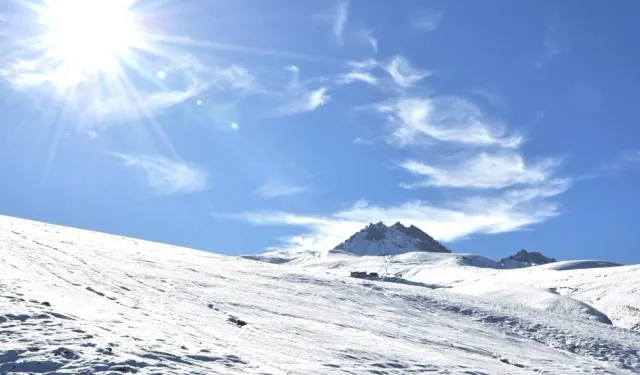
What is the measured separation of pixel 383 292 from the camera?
42938mm

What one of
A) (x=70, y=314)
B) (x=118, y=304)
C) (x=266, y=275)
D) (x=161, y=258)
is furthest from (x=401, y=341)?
(x=161, y=258)

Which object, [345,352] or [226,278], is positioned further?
[226,278]

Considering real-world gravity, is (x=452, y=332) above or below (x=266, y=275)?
below

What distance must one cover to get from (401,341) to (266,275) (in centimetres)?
2025

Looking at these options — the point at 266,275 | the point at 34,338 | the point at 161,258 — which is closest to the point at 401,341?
the point at 34,338

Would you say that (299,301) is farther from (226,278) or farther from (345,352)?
(345,352)

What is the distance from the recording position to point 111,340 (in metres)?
13.9

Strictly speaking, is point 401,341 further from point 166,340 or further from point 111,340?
point 111,340

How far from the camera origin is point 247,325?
22.1 m

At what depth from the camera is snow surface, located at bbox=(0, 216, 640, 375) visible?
44.7 feet

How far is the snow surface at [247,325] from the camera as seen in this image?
13.6m

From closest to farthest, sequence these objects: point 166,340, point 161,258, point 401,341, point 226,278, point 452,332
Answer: point 166,340 < point 401,341 < point 452,332 < point 226,278 < point 161,258

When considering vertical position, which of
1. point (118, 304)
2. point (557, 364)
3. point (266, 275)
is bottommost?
point (557, 364)

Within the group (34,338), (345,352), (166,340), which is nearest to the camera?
(34,338)
